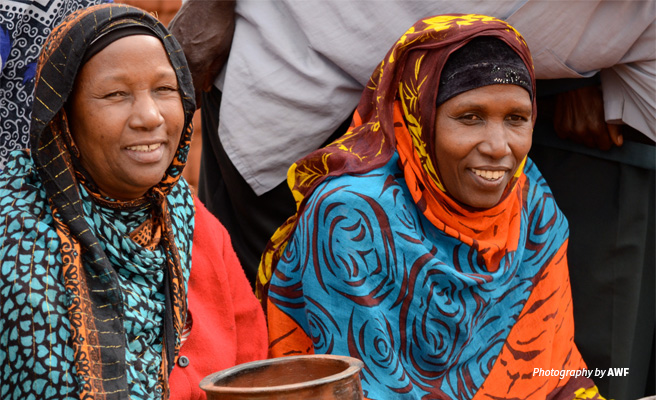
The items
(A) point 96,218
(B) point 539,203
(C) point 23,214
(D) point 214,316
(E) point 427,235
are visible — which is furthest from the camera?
(B) point 539,203

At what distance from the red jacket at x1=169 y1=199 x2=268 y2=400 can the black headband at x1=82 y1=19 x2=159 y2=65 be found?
2.09 feet

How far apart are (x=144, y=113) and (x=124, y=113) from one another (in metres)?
0.05

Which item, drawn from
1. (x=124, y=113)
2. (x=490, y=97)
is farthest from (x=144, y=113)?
(x=490, y=97)

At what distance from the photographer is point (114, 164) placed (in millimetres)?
2094

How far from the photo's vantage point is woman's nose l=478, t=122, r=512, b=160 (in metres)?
2.63

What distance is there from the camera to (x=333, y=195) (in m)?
2.62

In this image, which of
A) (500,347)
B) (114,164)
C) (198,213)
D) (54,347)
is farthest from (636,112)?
(54,347)

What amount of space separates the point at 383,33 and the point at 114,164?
1.26 meters

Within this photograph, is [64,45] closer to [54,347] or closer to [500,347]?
[54,347]

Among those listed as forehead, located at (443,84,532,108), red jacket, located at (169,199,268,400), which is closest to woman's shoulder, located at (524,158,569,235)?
forehead, located at (443,84,532,108)

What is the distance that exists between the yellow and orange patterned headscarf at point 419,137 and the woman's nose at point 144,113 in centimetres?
74

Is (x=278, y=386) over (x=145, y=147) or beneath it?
beneath

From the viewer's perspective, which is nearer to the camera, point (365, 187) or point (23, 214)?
point (23, 214)

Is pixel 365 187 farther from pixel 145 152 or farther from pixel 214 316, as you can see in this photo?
pixel 145 152
